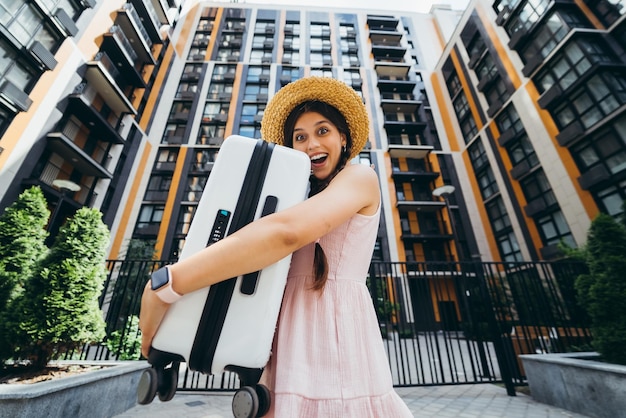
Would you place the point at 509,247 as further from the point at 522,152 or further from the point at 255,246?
the point at 255,246

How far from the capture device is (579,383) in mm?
3771

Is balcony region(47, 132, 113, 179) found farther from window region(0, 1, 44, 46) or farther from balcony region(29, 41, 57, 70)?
window region(0, 1, 44, 46)

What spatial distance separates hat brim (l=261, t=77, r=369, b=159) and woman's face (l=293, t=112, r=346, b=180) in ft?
0.54

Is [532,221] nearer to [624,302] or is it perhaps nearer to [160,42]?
[624,302]

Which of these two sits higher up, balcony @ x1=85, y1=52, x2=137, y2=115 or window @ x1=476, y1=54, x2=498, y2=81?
window @ x1=476, y1=54, x2=498, y2=81

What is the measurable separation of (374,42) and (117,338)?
36150mm

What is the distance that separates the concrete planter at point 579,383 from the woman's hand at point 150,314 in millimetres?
5322

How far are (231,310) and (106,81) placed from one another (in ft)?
73.8

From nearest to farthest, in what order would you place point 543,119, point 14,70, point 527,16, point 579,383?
point 579,383 → point 14,70 → point 543,119 → point 527,16

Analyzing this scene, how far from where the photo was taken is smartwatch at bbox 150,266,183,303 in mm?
693

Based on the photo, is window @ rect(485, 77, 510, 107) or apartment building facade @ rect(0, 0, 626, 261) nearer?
apartment building facade @ rect(0, 0, 626, 261)

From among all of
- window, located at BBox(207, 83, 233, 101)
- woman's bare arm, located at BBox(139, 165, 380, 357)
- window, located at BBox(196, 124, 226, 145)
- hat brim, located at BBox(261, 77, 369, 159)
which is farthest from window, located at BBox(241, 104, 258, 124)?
woman's bare arm, located at BBox(139, 165, 380, 357)

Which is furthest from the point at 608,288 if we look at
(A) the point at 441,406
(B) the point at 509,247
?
(B) the point at 509,247

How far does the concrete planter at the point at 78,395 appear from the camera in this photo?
2.42 m
